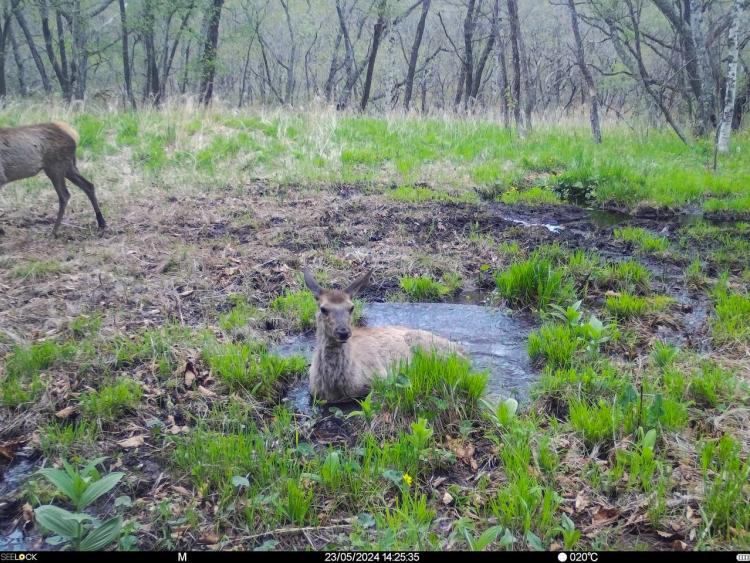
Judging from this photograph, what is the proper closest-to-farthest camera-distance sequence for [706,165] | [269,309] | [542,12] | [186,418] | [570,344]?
1. [186,418]
2. [570,344]
3. [269,309]
4. [706,165]
5. [542,12]

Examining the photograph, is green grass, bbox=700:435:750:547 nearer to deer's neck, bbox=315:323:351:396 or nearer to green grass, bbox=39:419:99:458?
deer's neck, bbox=315:323:351:396

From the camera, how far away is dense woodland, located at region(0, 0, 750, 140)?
15391 millimetres

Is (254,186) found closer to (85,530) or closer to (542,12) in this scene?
(85,530)

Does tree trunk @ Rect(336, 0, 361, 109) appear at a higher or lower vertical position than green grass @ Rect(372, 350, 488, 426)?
higher

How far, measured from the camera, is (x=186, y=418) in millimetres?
4305

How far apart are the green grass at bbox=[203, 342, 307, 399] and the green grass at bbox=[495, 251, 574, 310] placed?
233cm

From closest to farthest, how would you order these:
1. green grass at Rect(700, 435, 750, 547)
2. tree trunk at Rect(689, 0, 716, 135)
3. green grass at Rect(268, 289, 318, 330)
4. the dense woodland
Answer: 1. green grass at Rect(700, 435, 750, 547)
2. green grass at Rect(268, 289, 318, 330)
3. tree trunk at Rect(689, 0, 716, 135)
4. the dense woodland

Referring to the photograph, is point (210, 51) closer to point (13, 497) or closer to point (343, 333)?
point (343, 333)

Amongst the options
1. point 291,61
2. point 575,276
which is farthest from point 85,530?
point 291,61

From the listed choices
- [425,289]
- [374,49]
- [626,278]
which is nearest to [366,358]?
[425,289]

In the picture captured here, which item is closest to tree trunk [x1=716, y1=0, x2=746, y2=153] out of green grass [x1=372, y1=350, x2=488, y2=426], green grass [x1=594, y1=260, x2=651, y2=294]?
green grass [x1=594, y1=260, x2=651, y2=294]

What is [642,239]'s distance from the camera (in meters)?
7.66

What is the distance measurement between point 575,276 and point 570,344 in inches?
72.9

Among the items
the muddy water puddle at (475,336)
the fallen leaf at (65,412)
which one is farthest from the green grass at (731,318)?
the fallen leaf at (65,412)
